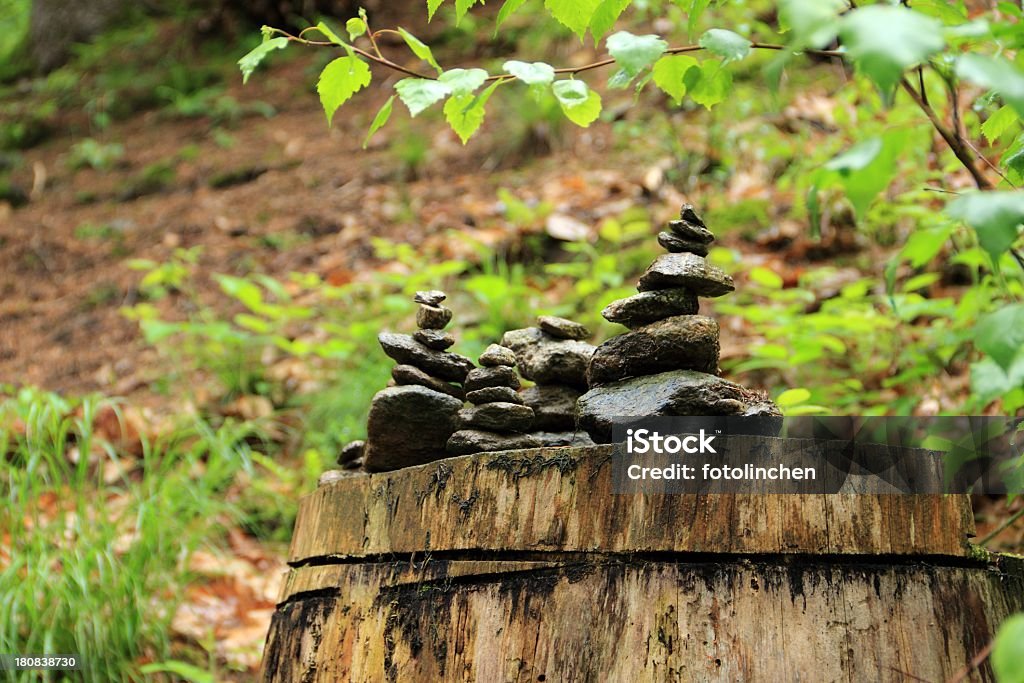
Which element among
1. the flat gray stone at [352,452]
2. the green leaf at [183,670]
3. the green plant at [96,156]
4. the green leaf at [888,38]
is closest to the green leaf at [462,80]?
the green leaf at [888,38]

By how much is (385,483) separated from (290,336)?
3.24 metres

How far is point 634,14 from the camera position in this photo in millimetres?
6398

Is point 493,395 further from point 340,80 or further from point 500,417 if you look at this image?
point 340,80

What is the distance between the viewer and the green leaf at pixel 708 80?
4.04 feet

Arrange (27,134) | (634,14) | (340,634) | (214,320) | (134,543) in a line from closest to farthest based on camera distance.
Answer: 1. (340,634)
2. (134,543)
3. (214,320)
4. (634,14)
5. (27,134)

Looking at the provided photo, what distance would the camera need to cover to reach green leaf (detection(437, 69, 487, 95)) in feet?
3.85

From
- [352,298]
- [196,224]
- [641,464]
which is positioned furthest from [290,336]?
[641,464]

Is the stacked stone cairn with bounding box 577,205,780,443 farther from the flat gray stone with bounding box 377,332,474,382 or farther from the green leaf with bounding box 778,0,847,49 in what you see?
the green leaf with bounding box 778,0,847,49

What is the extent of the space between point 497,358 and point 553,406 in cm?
14

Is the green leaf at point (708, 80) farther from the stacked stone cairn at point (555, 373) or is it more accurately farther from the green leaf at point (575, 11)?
the stacked stone cairn at point (555, 373)

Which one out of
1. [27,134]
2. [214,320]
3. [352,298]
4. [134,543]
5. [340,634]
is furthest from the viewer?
[27,134]

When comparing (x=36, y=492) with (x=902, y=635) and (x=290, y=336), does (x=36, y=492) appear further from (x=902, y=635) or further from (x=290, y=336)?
(x=902, y=635)

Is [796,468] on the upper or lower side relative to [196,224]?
lower

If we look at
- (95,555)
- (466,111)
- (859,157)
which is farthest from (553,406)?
(95,555)
